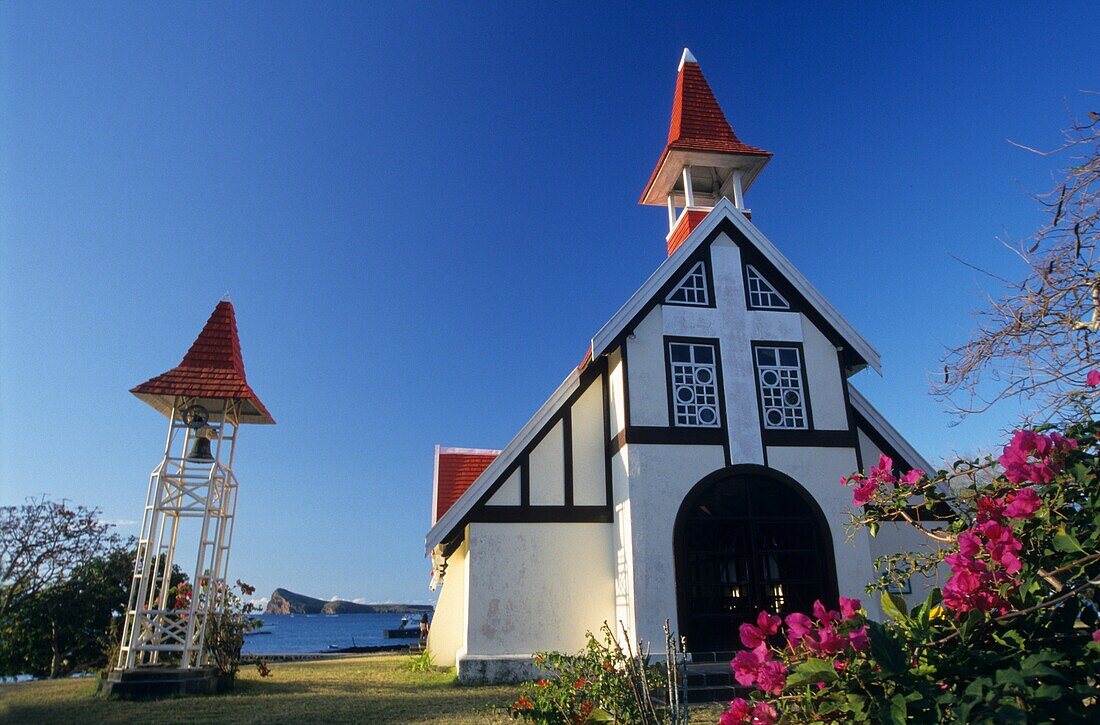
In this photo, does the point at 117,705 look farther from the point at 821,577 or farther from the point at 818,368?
the point at 818,368

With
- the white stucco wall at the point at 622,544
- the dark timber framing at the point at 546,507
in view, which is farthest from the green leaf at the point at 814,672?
the dark timber framing at the point at 546,507

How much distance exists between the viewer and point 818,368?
12234 mm

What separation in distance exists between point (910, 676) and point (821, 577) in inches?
371

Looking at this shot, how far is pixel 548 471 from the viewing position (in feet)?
38.6

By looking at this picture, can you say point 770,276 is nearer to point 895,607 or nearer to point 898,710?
point 895,607

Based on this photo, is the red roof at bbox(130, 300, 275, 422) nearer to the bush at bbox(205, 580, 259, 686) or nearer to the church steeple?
the bush at bbox(205, 580, 259, 686)

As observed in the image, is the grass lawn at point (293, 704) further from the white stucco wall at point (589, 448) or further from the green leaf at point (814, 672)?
the green leaf at point (814, 672)

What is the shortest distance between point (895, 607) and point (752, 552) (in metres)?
8.27

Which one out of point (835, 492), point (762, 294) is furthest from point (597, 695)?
point (762, 294)

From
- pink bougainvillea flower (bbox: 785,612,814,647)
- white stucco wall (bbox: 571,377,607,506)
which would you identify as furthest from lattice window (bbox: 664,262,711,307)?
pink bougainvillea flower (bbox: 785,612,814,647)

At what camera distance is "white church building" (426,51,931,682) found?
35.8 ft

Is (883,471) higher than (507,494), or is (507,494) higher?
(507,494)

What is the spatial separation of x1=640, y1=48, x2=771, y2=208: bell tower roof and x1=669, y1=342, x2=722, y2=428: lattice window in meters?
3.95

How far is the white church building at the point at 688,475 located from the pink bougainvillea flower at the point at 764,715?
25.9ft
